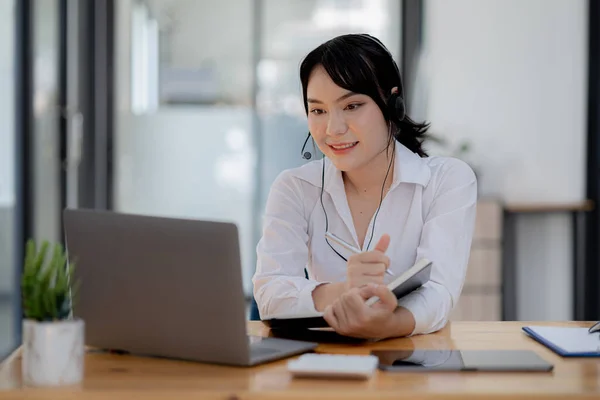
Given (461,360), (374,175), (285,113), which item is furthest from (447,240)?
(285,113)

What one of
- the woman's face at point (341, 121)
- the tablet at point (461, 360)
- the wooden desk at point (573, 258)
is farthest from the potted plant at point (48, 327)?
the wooden desk at point (573, 258)

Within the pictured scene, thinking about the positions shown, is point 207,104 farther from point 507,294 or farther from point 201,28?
point 507,294

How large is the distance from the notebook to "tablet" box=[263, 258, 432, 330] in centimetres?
23

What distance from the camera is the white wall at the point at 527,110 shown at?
5168 millimetres

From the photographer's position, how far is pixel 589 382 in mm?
1345

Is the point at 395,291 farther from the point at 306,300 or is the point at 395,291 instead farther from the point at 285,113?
the point at 285,113

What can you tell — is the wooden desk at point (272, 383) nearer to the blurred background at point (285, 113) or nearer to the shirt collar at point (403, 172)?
the shirt collar at point (403, 172)

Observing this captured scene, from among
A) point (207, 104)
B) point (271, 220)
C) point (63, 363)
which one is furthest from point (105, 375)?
point (207, 104)

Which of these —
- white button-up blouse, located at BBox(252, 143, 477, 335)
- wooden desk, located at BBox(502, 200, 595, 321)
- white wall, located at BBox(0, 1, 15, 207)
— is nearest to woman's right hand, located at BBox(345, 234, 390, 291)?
white button-up blouse, located at BBox(252, 143, 477, 335)

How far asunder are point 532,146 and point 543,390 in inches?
159

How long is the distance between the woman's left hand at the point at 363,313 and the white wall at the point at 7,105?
229 cm

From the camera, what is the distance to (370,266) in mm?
1693

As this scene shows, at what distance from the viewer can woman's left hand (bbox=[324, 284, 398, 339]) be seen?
165 centimetres

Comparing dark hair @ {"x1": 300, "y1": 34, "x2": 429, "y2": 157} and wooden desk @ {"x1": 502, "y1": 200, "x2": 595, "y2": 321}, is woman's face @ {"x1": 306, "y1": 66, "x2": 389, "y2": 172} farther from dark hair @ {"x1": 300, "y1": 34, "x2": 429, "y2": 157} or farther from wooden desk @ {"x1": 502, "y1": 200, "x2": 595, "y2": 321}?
wooden desk @ {"x1": 502, "y1": 200, "x2": 595, "y2": 321}
